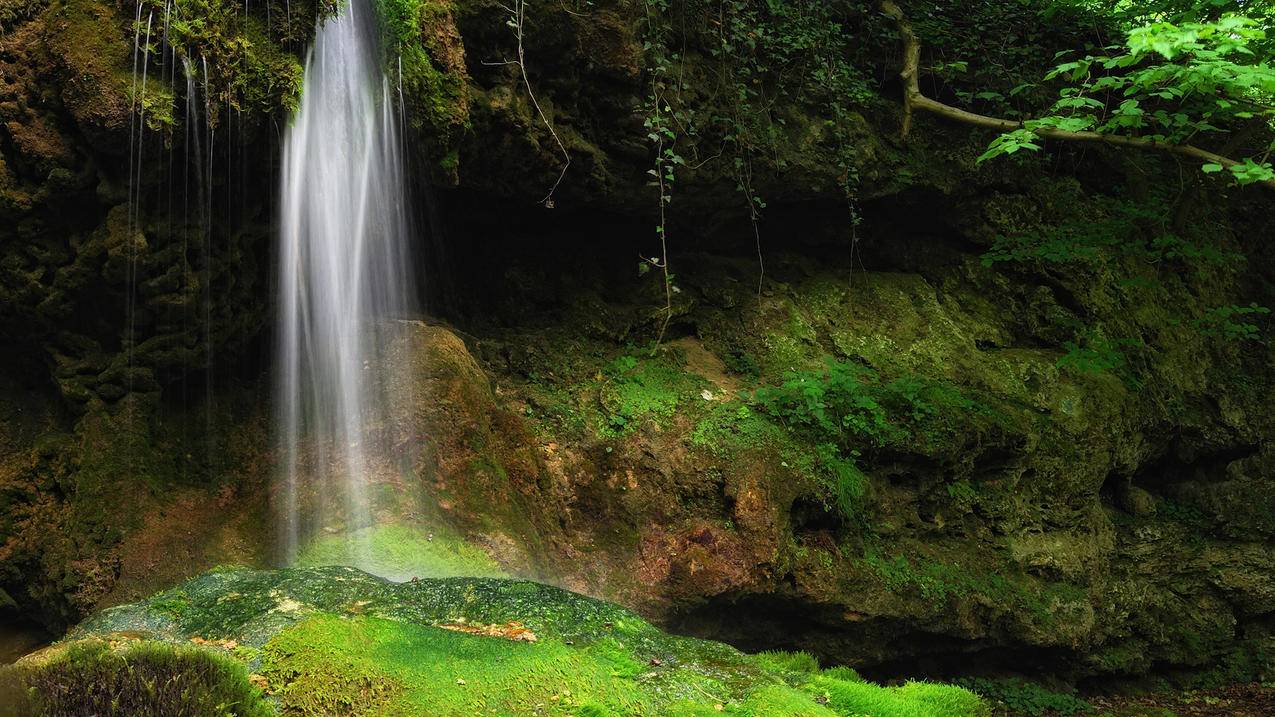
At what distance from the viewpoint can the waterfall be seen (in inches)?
215

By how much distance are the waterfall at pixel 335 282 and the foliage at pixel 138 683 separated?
2.85 metres

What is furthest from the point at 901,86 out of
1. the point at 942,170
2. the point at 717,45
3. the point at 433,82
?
the point at 433,82

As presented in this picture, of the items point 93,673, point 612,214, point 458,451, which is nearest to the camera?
point 93,673

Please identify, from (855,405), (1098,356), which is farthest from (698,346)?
(1098,356)

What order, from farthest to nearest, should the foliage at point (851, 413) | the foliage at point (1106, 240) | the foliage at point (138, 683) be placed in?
the foliage at point (1106, 240), the foliage at point (851, 413), the foliage at point (138, 683)

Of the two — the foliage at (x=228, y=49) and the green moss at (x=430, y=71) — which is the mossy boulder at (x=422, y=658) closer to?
the foliage at (x=228, y=49)

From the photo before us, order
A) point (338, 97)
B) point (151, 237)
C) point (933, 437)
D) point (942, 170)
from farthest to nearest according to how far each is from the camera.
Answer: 1. point (942, 170)
2. point (933, 437)
3. point (338, 97)
4. point (151, 237)

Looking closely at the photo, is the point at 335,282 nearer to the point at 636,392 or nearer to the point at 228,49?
the point at 228,49

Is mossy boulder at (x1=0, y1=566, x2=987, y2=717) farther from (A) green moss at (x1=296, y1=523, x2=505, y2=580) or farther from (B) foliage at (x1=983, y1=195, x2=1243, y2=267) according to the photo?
(B) foliage at (x1=983, y1=195, x2=1243, y2=267)

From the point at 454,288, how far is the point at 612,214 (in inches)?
74.4

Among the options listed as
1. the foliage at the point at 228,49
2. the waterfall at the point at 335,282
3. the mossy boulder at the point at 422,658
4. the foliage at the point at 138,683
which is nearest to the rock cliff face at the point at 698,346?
the foliage at the point at 228,49

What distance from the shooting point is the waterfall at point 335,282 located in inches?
215

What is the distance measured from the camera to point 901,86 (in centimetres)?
951

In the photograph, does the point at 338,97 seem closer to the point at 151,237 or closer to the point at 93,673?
the point at 151,237
